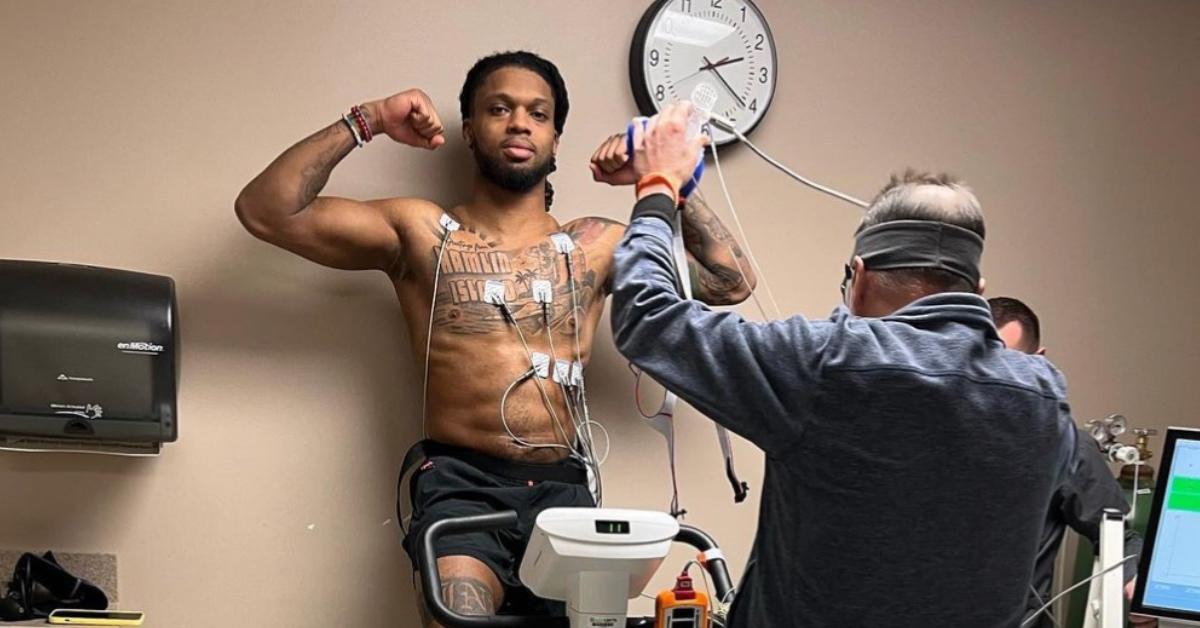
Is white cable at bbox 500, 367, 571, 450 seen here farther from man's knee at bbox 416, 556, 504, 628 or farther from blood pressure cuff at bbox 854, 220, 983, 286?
blood pressure cuff at bbox 854, 220, 983, 286

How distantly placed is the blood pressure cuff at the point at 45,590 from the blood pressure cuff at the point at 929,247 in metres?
1.87

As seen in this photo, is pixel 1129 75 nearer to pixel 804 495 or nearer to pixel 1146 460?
pixel 1146 460

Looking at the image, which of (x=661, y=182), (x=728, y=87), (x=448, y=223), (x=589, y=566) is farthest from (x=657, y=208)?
(x=728, y=87)

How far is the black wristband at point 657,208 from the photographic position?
5.03 ft

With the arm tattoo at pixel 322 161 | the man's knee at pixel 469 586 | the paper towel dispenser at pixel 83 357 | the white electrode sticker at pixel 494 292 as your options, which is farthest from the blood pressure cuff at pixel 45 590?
the white electrode sticker at pixel 494 292

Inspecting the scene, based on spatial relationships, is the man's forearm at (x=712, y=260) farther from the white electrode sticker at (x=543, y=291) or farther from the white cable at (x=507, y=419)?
the white cable at (x=507, y=419)

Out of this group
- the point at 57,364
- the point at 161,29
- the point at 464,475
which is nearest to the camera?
the point at 57,364

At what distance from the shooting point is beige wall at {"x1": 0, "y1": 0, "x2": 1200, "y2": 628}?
248 centimetres

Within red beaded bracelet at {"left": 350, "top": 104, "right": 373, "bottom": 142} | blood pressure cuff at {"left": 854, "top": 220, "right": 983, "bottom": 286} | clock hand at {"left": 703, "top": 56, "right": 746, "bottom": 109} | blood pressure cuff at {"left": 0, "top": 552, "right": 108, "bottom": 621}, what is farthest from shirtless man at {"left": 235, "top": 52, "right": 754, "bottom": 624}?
blood pressure cuff at {"left": 854, "top": 220, "right": 983, "bottom": 286}

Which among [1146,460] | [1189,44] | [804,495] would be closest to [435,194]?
[804,495]

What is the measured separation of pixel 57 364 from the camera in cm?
222

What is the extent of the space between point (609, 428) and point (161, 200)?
1242 millimetres

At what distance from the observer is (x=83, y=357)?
223 centimetres

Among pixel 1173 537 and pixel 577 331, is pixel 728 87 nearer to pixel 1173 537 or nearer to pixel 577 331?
pixel 577 331
